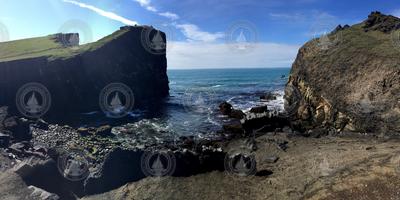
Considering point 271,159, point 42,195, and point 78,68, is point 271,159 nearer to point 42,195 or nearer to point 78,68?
point 42,195

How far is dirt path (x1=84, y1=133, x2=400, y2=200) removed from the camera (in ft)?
65.7

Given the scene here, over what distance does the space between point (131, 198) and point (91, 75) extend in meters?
48.7

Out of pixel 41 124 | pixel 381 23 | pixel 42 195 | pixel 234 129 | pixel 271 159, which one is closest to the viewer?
pixel 42 195

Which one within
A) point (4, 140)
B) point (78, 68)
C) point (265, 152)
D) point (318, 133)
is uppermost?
point (78, 68)

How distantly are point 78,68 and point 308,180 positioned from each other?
5346 centimetres

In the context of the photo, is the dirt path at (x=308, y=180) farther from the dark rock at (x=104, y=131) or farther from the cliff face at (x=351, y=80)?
the dark rock at (x=104, y=131)

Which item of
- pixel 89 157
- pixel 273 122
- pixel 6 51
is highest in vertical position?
pixel 6 51

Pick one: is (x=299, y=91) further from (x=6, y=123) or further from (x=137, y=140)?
(x=6, y=123)

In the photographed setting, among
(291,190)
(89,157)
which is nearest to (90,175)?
(89,157)

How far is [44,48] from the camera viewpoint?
74.1 metres

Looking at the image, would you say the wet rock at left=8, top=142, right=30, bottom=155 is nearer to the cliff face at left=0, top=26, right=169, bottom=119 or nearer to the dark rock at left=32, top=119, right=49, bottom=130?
the dark rock at left=32, top=119, right=49, bottom=130

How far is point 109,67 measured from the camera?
72.2 m

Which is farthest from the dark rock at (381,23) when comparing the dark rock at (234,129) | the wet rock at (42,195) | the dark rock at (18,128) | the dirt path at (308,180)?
the dark rock at (18,128)

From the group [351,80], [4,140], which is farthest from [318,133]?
[4,140]
